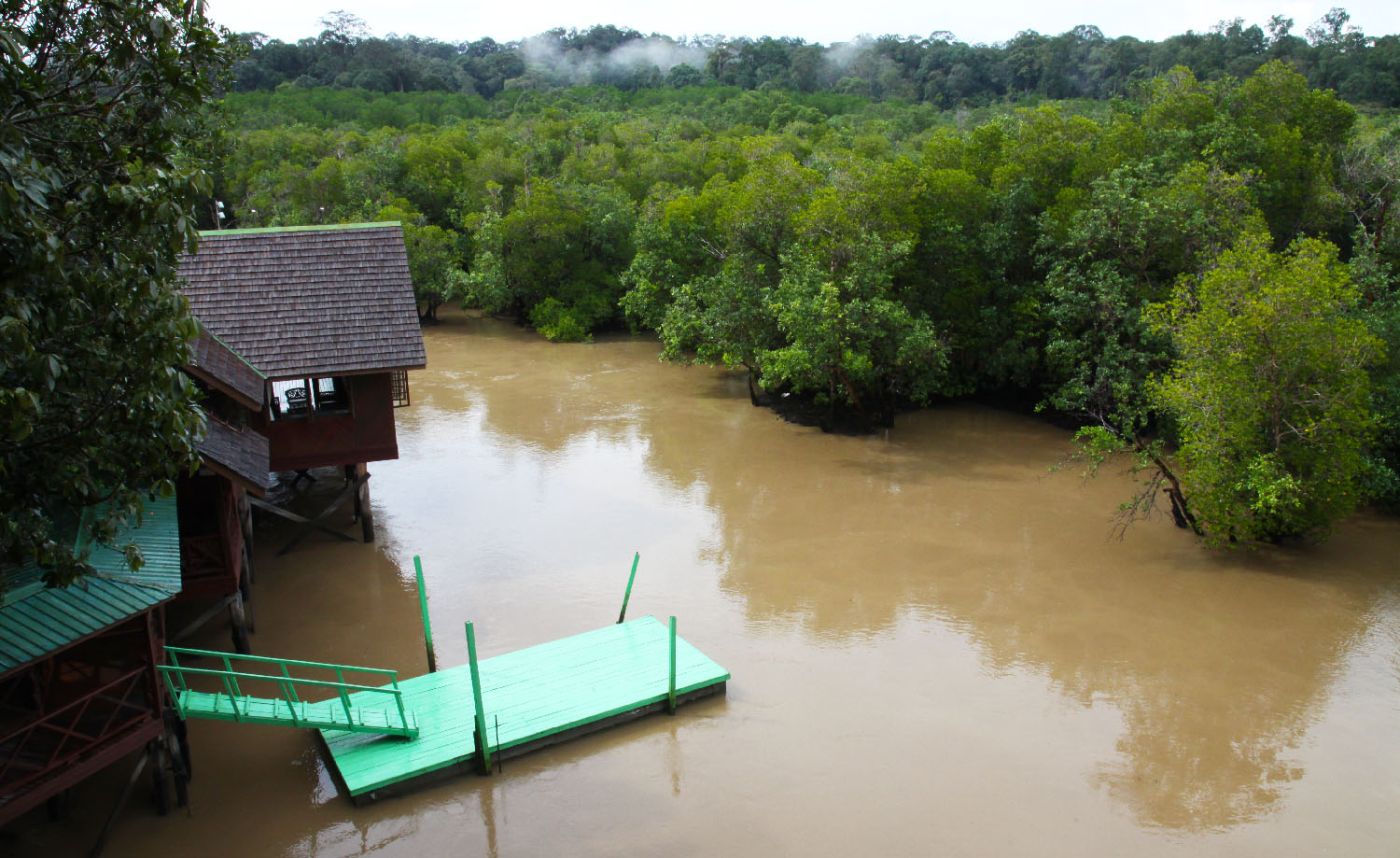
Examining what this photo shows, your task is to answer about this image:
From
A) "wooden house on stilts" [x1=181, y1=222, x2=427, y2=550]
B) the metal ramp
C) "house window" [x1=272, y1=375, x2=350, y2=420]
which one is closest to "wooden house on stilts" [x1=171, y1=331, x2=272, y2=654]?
"wooden house on stilts" [x1=181, y1=222, x2=427, y2=550]

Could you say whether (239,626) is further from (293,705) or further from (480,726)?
(480,726)

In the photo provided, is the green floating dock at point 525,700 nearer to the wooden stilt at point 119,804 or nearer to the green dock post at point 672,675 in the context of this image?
the green dock post at point 672,675

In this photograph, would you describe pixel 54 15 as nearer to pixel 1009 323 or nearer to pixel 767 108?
pixel 1009 323

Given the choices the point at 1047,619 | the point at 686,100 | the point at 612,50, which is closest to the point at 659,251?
the point at 1047,619

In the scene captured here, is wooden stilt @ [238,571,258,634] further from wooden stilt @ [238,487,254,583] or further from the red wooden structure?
the red wooden structure

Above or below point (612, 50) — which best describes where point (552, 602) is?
below
